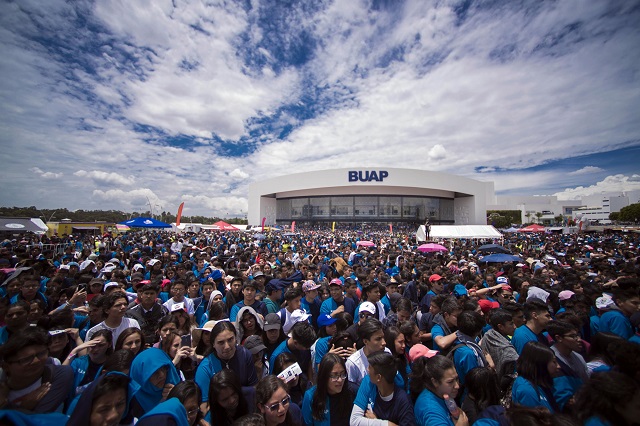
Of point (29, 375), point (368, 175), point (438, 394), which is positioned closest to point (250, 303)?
point (29, 375)

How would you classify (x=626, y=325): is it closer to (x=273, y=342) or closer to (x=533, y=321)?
(x=533, y=321)

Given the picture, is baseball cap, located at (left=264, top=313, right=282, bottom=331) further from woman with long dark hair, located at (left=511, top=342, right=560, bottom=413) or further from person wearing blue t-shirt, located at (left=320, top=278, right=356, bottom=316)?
woman with long dark hair, located at (left=511, top=342, right=560, bottom=413)

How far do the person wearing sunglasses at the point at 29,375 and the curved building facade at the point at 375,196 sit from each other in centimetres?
5365

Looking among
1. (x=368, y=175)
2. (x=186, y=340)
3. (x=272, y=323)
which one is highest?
(x=368, y=175)

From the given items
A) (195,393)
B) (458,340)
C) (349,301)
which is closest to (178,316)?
(195,393)

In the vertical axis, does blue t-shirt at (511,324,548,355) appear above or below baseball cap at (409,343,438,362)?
below

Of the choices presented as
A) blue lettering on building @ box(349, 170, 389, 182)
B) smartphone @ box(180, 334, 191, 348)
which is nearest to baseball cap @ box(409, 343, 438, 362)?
smartphone @ box(180, 334, 191, 348)

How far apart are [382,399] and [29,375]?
2.57 m

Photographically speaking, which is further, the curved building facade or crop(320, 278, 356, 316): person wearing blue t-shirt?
the curved building facade

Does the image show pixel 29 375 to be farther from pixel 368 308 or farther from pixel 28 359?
pixel 368 308

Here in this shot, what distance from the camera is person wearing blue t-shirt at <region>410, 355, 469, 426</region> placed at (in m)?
1.90

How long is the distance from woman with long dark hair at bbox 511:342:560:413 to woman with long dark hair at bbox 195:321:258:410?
218 centimetres

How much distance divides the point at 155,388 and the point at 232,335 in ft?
2.09

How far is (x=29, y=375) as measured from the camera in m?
2.01
